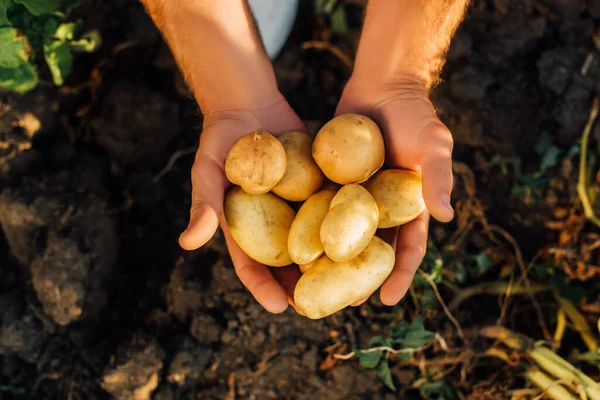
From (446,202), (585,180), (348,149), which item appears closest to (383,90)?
(348,149)

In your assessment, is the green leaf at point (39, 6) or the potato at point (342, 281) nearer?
the potato at point (342, 281)

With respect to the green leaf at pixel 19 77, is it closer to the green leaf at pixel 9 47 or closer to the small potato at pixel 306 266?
the green leaf at pixel 9 47

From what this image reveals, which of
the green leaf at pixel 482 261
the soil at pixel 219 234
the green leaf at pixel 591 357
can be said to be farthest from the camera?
the green leaf at pixel 482 261

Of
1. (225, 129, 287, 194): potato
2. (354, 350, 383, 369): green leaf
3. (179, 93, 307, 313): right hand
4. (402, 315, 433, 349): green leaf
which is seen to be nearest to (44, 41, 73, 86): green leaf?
(179, 93, 307, 313): right hand

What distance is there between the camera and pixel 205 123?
209 cm

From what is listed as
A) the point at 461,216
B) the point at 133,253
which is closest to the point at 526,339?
the point at 461,216

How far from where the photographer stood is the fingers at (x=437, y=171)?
5.12ft

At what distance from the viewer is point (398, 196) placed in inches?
69.6

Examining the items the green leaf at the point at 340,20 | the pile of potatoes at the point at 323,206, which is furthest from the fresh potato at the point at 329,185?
the green leaf at the point at 340,20

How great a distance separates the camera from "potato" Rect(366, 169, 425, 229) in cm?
177

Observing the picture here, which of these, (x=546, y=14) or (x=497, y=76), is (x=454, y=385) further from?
(x=546, y=14)

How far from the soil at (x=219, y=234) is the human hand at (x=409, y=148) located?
1.77 ft

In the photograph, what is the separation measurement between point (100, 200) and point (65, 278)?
14.7 inches

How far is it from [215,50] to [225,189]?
2.14 ft
